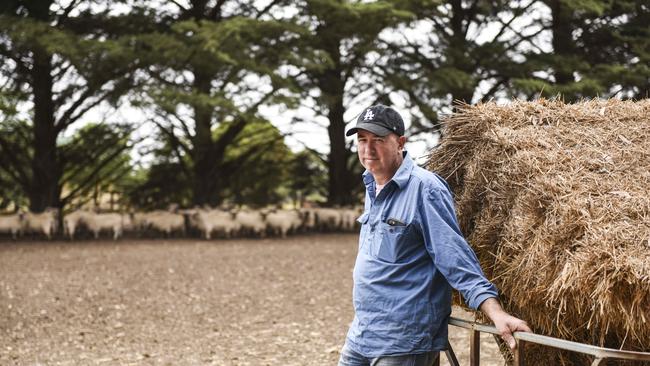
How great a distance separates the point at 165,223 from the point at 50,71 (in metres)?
4.93

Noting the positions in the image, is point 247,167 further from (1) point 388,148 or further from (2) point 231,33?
(1) point 388,148

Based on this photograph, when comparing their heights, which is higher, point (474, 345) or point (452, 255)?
point (452, 255)

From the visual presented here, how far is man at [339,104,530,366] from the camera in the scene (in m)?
2.70

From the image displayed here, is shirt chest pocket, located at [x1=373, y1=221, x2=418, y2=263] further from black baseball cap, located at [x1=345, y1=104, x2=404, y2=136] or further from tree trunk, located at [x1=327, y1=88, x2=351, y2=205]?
tree trunk, located at [x1=327, y1=88, x2=351, y2=205]

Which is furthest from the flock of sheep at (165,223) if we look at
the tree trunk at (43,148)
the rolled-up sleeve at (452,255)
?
the rolled-up sleeve at (452,255)

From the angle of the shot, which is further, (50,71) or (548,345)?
(50,71)

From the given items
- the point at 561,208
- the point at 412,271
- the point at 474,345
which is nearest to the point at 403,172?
the point at 412,271

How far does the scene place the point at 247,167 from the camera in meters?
24.2

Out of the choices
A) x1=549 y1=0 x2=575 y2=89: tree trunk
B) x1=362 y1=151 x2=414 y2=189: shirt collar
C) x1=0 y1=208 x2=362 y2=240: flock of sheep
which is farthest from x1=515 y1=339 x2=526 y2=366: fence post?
x1=549 y1=0 x2=575 y2=89: tree trunk

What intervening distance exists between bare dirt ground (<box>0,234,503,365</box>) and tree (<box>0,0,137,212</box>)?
12.5 ft

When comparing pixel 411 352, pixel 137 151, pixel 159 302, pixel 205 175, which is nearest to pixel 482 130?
pixel 411 352

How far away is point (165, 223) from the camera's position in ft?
62.2

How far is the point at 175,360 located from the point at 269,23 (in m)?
10.5

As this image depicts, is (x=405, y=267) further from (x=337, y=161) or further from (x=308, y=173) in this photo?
(x=308, y=173)
